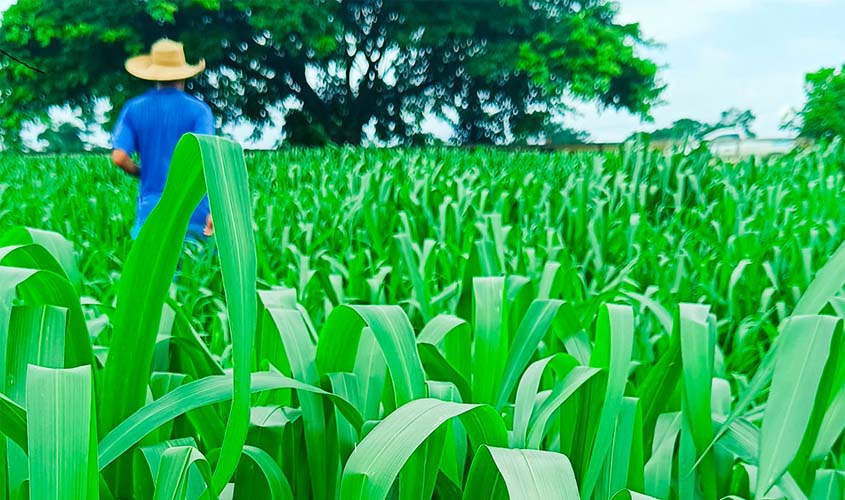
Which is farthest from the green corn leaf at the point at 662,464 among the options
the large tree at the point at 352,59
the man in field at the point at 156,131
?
the large tree at the point at 352,59

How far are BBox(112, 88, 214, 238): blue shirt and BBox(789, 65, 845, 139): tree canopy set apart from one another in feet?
111

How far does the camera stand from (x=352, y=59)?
903 inches

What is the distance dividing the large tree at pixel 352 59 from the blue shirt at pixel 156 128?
55.2 ft

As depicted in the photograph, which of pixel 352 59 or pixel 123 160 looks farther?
pixel 352 59

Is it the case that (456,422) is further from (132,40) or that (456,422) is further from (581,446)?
(132,40)

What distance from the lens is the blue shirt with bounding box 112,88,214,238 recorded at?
3.30 meters

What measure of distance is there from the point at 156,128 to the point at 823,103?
36366mm

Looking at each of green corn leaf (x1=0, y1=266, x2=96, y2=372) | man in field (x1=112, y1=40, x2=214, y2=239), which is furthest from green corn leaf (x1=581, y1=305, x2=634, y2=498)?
man in field (x1=112, y1=40, x2=214, y2=239)

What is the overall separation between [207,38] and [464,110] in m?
7.90

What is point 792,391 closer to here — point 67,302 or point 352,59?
point 67,302

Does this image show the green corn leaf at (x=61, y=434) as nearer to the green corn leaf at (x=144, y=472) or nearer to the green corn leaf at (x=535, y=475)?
the green corn leaf at (x=144, y=472)

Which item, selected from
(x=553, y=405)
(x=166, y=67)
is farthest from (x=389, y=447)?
(x=166, y=67)

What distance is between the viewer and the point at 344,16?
72.3 ft

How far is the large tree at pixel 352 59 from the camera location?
20.5 meters
